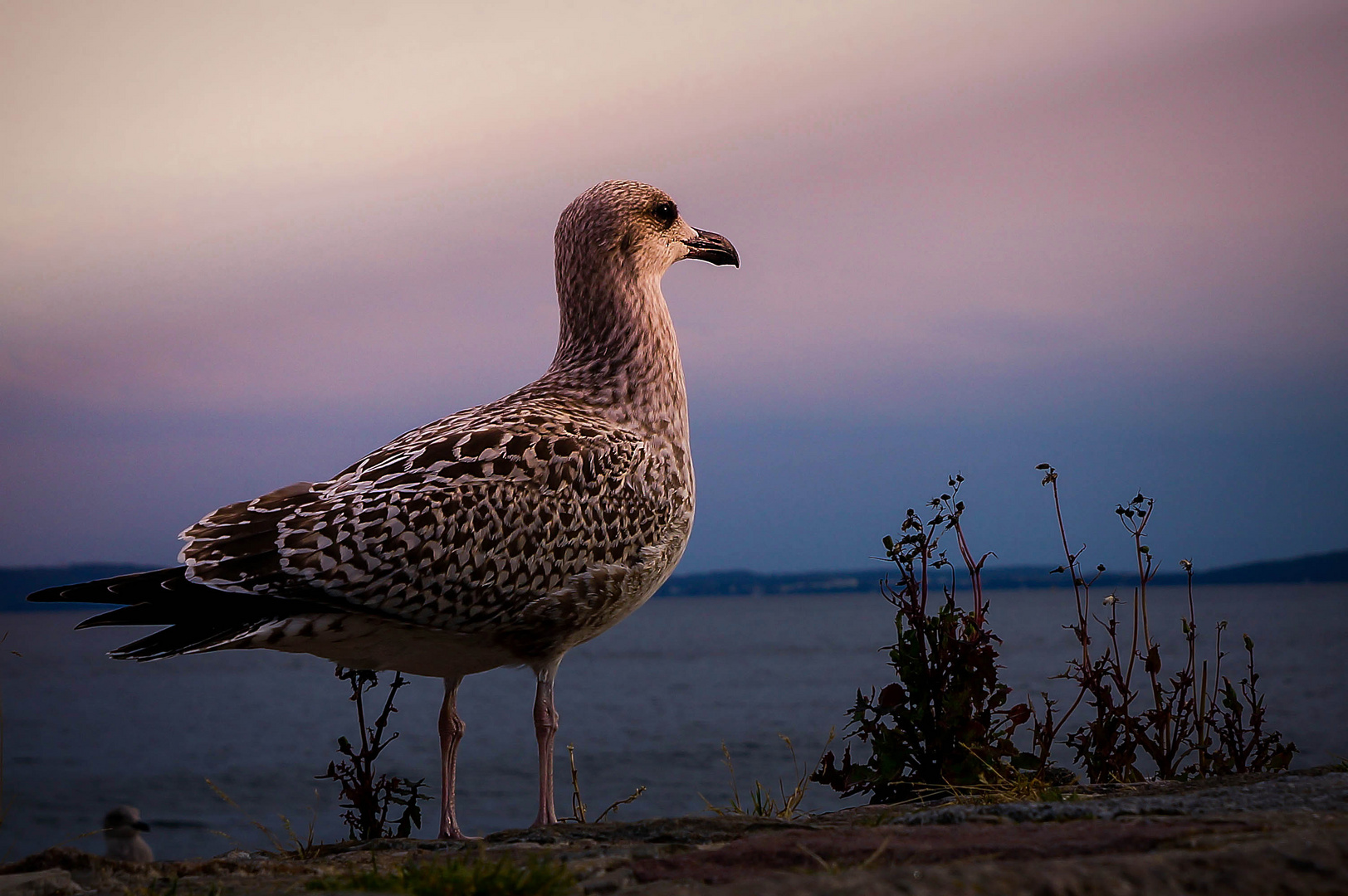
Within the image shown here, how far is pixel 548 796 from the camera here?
5.52 m

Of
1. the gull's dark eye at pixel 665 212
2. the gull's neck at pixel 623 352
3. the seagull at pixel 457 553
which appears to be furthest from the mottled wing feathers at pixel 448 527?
the gull's dark eye at pixel 665 212

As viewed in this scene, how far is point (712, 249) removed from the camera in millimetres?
7605

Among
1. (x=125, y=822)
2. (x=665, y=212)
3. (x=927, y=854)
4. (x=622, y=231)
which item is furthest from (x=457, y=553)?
(x=125, y=822)

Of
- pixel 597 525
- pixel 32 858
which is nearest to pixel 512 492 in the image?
pixel 597 525

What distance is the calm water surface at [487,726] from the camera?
144 ft

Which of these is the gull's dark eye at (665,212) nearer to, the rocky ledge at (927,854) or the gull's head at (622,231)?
the gull's head at (622,231)

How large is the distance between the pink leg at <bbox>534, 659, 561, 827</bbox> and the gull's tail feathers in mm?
1250

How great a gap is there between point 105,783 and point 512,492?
205ft

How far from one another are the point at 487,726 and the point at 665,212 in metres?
71.9

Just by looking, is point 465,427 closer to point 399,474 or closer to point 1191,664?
point 399,474

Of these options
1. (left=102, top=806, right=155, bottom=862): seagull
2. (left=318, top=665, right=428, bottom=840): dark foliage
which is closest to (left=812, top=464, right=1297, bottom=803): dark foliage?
(left=318, top=665, right=428, bottom=840): dark foliage

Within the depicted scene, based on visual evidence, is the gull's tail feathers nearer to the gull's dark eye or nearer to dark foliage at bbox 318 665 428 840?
dark foliage at bbox 318 665 428 840

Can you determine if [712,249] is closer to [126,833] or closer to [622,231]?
[622,231]

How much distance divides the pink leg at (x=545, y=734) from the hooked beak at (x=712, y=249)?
3.04 m
